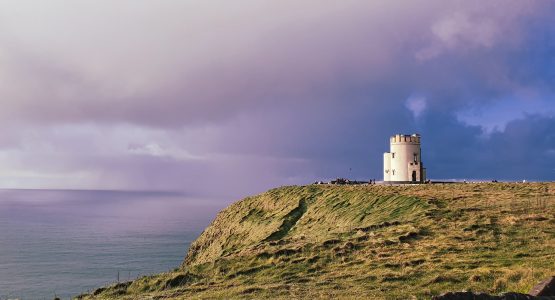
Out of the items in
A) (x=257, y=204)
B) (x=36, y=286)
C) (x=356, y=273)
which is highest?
(x=257, y=204)

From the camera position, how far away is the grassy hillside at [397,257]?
19.8 metres

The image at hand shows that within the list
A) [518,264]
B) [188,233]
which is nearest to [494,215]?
[518,264]

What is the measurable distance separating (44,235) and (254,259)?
108 m

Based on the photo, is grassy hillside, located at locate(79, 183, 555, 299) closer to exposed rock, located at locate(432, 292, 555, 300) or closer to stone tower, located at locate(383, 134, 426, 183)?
exposed rock, located at locate(432, 292, 555, 300)

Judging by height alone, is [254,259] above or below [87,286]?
above

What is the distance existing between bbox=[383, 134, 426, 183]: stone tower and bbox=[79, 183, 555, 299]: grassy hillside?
33.0m

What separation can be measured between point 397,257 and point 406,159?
205 feet

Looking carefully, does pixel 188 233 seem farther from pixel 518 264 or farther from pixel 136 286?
pixel 518 264

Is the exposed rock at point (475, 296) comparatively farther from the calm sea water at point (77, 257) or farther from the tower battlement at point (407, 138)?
the tower battlement at point (407, 138)

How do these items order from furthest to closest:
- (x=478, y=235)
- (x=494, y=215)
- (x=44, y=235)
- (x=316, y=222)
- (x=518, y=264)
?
(x=44, y=235) → (x=316, y=222) → (x=494, y=215) → (x=478, y=235) → (x=518, y=264)

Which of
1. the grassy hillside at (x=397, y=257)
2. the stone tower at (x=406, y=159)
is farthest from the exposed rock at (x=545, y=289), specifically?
the stone tower at (x=406, y=159)

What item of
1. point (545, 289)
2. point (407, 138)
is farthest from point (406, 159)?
point (545, 289)

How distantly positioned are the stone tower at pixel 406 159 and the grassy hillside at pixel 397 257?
1299 inches

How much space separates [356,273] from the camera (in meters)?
22.9
